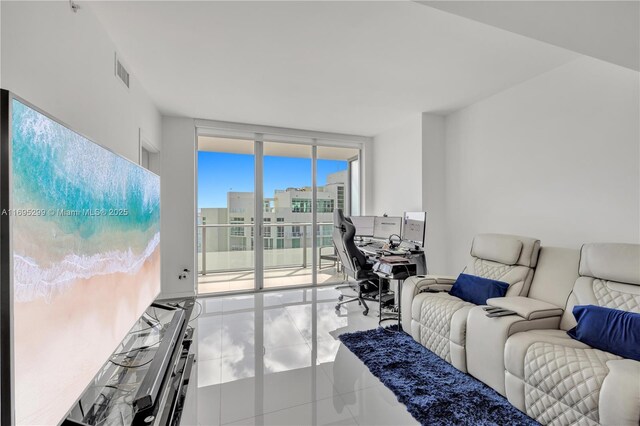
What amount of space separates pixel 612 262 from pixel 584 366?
878 mm

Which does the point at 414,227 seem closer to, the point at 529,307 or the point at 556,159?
the point at 556,159

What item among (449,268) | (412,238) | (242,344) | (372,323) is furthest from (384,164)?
(242,344)

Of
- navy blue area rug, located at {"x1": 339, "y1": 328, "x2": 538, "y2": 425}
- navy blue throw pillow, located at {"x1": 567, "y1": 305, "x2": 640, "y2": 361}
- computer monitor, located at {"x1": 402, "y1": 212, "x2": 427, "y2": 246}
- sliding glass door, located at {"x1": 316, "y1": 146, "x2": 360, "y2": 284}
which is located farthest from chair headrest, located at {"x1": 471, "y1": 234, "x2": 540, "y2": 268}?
sliding glass door, located at {"x1": 316, "y1": 146, "x2": 360, "y2": 284}

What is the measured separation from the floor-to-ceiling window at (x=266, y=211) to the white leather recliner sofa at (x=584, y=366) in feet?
11.0

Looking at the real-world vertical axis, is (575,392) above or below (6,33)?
below

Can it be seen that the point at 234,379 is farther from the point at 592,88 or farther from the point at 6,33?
the point at 592,88

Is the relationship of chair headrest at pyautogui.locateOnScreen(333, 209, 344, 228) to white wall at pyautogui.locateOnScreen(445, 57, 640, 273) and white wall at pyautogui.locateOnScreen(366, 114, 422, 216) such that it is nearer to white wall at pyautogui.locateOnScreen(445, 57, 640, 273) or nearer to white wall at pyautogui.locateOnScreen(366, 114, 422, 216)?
white wall at pyautogui.locateOnScreen(366, 114, 422, 216)

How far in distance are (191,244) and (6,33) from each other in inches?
129

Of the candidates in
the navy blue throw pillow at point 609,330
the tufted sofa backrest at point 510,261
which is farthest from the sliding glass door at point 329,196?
the navy blue throw pillow at point 609,330

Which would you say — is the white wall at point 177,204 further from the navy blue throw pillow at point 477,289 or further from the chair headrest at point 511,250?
the chair headrest at point 511,250

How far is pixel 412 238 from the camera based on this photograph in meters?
3.81

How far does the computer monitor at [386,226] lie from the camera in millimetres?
4254

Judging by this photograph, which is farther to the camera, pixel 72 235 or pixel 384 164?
pixel 384 164

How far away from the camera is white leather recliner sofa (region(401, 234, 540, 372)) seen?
7.37 ft
